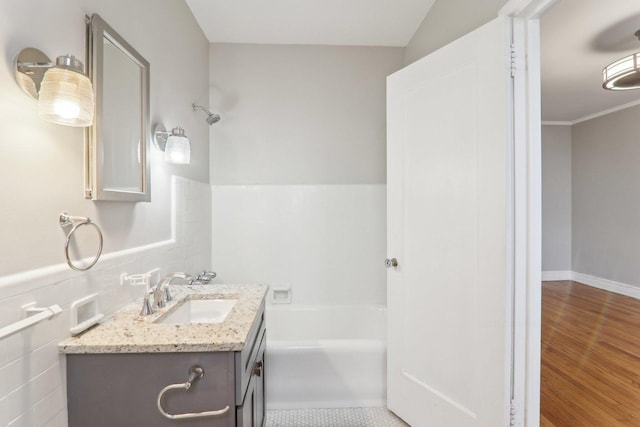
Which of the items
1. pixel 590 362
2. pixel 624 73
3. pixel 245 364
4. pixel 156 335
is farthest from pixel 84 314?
pixel 624 73

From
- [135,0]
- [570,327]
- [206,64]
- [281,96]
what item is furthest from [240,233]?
[570,327]

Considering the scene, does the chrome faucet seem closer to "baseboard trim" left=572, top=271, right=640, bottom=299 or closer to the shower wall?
the shower wall

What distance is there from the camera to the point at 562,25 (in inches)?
96.6

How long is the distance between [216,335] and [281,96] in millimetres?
2185

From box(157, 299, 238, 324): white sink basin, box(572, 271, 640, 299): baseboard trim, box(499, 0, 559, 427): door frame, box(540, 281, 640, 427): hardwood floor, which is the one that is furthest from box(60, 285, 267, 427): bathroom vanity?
box(572, 271, 640, 299): baseboard trim

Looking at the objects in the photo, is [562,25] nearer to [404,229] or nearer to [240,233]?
[404,229]

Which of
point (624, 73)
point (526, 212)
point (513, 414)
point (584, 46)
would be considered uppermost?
point (584, 46)

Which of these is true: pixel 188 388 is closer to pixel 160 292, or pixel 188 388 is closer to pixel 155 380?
pixel 155 380

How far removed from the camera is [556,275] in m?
5.13

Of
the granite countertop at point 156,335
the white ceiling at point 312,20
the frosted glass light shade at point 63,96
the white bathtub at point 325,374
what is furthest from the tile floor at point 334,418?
the white ceiling at point 312,20

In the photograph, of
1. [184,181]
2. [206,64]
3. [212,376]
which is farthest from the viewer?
[206,64]

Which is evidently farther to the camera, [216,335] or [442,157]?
[442,157]

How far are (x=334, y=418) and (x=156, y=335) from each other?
4.58ft

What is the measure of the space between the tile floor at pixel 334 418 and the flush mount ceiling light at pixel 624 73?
9.79 ft
